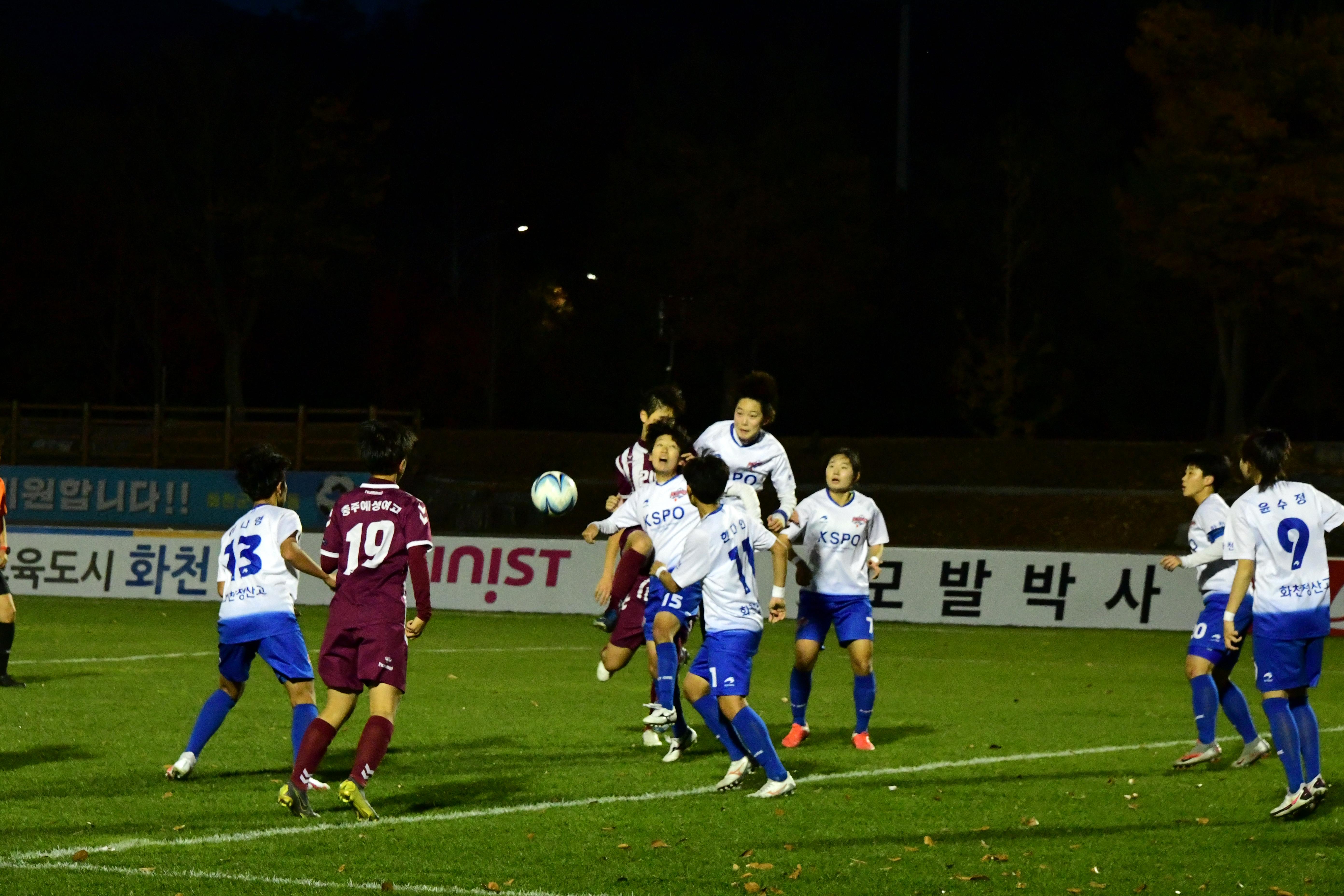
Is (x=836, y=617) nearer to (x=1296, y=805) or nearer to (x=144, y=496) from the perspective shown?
(x=1296, y=805)

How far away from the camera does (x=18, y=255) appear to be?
58.1 m

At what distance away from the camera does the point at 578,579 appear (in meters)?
21.7

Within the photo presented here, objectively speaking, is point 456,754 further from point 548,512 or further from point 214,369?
point 214,369

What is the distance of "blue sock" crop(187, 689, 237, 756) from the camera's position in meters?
9.13

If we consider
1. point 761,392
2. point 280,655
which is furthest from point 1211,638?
point 280,655

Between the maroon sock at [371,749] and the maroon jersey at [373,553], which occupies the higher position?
the maroon jersey at [373,553]

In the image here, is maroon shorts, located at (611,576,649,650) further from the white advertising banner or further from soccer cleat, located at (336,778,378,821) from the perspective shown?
the white advertising banner

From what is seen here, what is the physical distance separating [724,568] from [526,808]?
1.51m

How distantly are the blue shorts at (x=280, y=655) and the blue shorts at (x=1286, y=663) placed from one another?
15.2 ft

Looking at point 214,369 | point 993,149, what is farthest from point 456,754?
point 214,369

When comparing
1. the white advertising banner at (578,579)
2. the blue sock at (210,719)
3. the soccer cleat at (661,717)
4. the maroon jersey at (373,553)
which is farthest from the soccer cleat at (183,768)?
the white advertising banner at (578,579)

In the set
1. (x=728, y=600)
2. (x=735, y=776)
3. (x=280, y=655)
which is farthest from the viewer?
(x=735, y=776)

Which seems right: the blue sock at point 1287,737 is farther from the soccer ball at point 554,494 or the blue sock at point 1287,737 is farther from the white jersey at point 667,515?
the soccer ball at point 554,494

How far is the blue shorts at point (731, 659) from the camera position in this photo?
860cm
